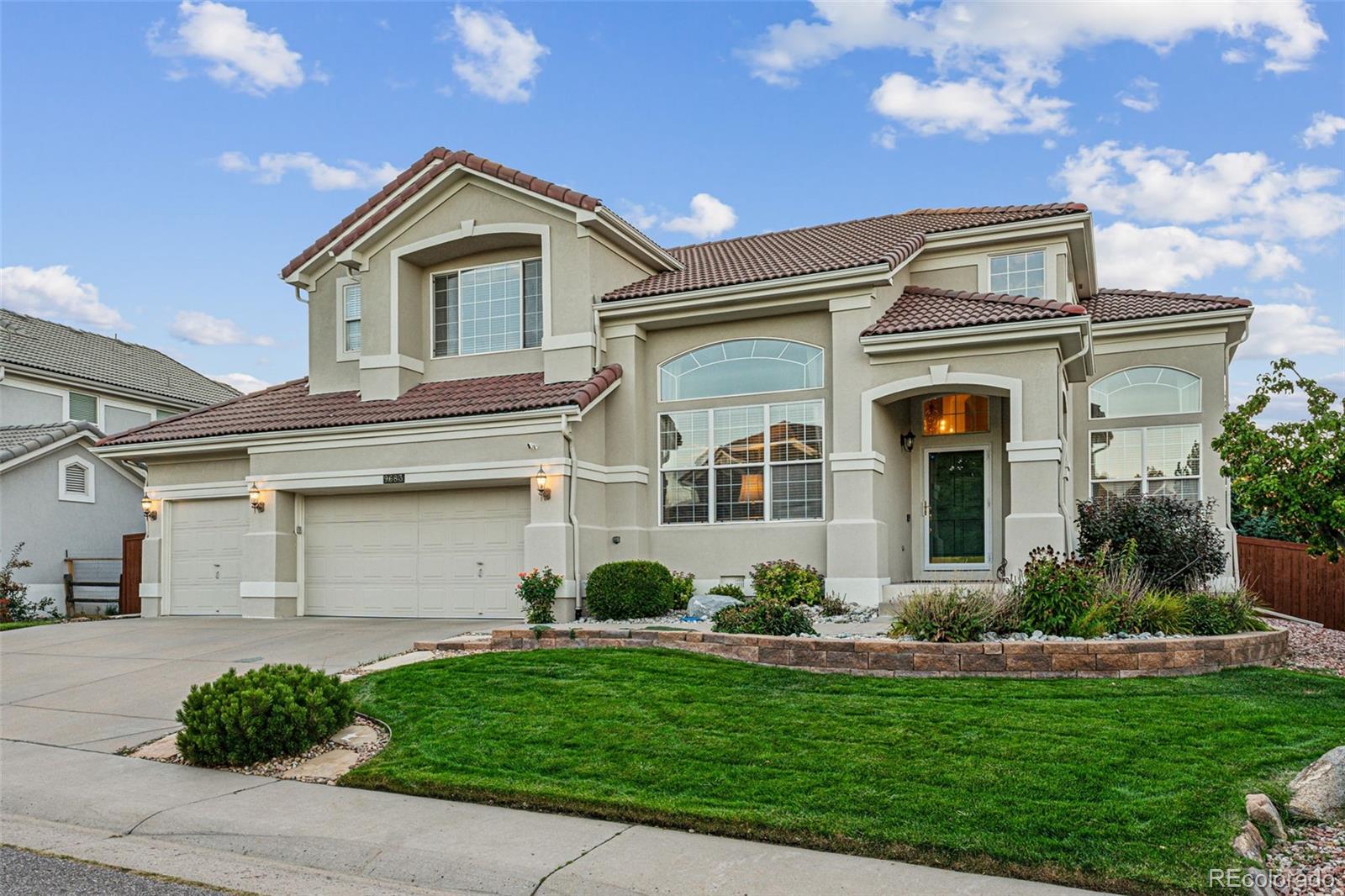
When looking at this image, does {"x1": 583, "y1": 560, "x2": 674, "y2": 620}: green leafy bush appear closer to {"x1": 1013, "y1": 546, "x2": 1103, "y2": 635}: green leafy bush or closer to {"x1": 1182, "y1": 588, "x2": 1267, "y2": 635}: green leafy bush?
{"x1": 1013, "y1": 546, "x2": 1103, "y2": 635}: green leafy bush

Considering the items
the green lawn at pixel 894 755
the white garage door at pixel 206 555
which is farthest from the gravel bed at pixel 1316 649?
the white garage door at pixel 206 555

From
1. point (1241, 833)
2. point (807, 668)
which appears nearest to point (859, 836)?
point (1241, 833)

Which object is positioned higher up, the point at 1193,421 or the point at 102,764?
the point at 1193,421

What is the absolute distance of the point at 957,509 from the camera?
17.4 metres

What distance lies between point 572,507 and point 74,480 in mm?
15213

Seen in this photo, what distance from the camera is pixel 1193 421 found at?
61.9ft

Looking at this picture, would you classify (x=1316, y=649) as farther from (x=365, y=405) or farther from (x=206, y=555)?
(x=206, y=555)

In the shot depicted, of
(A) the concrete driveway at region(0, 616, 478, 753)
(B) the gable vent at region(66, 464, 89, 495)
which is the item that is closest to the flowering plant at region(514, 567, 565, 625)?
(A) the concrete driveway at region(0, 616, 478, 753)

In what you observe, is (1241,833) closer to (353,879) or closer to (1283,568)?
(353,879)

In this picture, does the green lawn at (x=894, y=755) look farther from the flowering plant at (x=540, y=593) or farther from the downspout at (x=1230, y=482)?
the downspout at (x=1230, y=482)

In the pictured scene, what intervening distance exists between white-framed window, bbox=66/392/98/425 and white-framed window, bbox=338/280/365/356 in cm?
1170

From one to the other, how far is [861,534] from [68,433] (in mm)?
18924

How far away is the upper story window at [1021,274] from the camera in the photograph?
18109mm

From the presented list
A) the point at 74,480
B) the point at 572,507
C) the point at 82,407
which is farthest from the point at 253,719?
the point at 82,407
